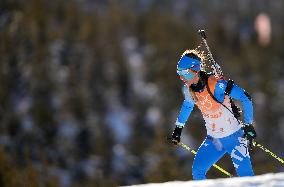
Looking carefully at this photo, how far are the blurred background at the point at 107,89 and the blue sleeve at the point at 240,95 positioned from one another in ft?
31.1

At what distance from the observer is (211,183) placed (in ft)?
17.8

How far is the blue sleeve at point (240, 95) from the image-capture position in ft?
22.6

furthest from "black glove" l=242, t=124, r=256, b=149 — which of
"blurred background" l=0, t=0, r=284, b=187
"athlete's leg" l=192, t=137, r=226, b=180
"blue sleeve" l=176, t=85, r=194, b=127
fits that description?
"blurred background" l=0, t=0, r=284, b=187

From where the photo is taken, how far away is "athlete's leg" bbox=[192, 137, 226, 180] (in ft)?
23.2

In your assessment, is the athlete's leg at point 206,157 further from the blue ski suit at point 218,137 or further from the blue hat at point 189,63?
the blue hat at point 189,63

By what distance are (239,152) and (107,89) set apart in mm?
21159

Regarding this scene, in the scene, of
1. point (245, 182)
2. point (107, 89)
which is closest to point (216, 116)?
Result: point (245, 182)

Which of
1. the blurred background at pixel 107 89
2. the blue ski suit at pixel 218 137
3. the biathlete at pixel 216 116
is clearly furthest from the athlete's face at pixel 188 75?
the blurred background at pixel 107 89

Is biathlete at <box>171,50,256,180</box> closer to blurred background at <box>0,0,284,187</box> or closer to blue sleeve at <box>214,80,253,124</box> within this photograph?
blue sleeve at <box>214,80,253,124</box>

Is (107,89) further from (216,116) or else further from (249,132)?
(249,132)

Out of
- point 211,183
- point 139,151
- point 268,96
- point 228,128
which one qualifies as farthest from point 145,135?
point 211,183

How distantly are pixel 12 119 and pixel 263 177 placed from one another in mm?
18872

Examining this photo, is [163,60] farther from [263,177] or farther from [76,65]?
[263,177]

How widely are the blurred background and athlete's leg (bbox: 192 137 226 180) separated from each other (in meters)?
9.14
